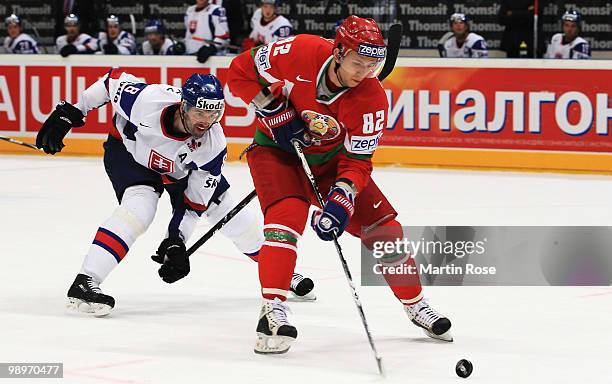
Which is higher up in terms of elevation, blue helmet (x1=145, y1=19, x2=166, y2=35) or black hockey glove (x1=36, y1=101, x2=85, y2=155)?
black hockey glove (x1=36, y1=101, x2=85, y2=155)

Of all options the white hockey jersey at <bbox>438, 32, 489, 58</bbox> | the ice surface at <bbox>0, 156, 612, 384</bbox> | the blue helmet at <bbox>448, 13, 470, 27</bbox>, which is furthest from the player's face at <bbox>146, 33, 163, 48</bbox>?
the ice surface at <bbox>0, 156, 612, 384</bbox>

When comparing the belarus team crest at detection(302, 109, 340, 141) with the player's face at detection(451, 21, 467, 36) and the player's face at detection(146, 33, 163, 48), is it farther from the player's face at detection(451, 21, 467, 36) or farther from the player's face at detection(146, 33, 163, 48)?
the player's face at detection(146, 33, 163, 48)

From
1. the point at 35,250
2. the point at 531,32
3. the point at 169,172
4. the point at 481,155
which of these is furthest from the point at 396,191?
the point at 169,172

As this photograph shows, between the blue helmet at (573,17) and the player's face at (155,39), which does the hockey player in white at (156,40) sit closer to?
the player's face at (155,39)

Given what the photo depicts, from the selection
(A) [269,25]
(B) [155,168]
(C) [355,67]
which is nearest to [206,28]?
(A) [269,25]

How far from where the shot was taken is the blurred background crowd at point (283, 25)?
11562 mm

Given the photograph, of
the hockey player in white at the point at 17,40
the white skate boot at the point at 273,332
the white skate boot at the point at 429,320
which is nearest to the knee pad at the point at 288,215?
the white skate boot at the point at 273,332

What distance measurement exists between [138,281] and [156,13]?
805cm

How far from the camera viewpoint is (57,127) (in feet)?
17.5

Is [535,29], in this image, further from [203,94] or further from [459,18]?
[203,94]

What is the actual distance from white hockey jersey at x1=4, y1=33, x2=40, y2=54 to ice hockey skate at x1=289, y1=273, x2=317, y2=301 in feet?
28.3

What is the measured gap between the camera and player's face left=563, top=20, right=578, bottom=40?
37.2ft

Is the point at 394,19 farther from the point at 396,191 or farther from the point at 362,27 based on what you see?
the point at 362,27

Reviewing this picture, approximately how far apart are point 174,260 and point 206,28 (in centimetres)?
762
